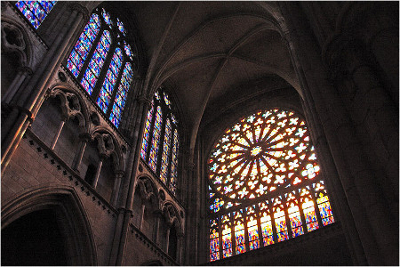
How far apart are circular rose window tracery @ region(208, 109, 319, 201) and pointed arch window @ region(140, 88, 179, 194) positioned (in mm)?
1638

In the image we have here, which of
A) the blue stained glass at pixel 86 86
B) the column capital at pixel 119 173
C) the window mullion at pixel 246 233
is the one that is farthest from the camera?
the window mullion at pixel 246 233

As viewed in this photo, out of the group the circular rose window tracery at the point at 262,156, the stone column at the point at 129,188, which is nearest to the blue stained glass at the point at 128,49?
the stone column at the point at 129,188

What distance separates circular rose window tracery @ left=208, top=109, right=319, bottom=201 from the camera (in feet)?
40.6

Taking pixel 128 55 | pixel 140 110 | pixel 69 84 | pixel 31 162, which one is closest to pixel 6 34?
pixel 69 84

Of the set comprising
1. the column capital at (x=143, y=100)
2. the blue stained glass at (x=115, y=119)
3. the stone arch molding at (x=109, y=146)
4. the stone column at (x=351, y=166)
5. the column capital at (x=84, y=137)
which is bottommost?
the stone column at (x=351, y=166)

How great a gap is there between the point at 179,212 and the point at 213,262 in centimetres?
203

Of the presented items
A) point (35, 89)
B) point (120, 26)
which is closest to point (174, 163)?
point (120, 26)

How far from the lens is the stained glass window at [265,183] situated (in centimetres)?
1111

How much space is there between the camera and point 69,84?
8.84 meters

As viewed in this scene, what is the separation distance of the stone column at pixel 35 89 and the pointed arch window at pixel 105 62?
101cm

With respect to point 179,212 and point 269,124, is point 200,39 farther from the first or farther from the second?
point 179,212

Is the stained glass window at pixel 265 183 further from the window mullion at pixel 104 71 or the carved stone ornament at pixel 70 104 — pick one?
the carved stone ornament at pixel 70 104

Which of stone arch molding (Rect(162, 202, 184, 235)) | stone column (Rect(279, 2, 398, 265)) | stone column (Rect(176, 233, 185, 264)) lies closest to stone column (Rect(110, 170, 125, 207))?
stone arch molding (Rect(162, 202, 184, 235))

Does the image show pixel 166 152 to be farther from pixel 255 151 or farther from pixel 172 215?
pixel 255 151
